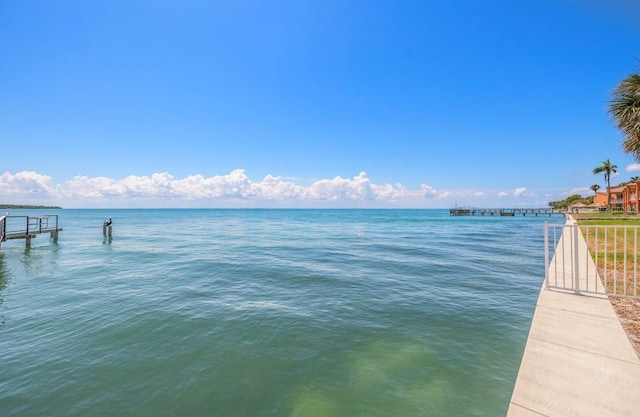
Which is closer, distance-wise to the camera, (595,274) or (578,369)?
(578,369)

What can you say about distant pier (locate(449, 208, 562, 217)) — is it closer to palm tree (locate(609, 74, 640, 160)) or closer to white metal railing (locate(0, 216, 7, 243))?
palm tree (locate(609, 74, 640, 160))

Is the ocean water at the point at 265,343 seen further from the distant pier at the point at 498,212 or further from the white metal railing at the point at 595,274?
the distant pier at the point at 498,212

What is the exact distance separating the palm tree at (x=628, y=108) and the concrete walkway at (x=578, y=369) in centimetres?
1220

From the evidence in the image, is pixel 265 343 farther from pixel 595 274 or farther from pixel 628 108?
pixel 628 108

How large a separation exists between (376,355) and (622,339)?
3.69 metres

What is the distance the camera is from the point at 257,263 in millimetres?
14430

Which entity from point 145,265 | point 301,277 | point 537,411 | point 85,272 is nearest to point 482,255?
point 301,277

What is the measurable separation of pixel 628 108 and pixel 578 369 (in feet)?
49.8

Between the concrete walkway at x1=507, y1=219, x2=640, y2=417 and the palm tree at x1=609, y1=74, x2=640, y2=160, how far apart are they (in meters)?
12.2

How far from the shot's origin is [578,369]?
359cm

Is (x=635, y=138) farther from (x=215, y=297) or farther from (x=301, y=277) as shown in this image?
(x=215, y=297)

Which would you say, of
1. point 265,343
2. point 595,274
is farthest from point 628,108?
point 265,343

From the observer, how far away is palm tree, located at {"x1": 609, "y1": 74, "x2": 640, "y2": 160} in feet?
40.1

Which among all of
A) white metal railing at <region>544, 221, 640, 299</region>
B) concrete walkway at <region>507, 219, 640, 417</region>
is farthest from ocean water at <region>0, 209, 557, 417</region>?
white metal railing at <region>544, 221, 640, 299</region>
